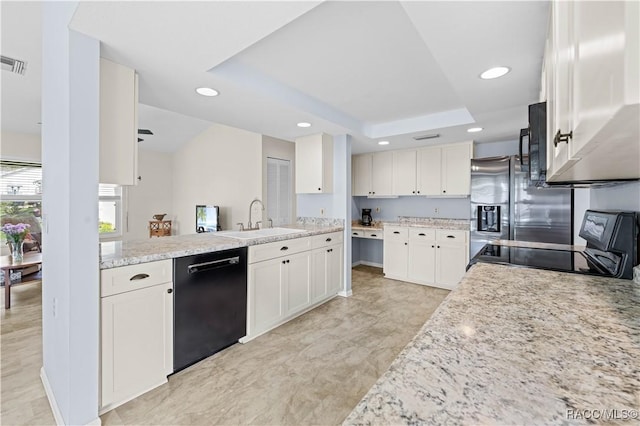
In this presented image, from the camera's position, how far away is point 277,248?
9.24ft

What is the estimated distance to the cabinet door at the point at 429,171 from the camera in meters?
4.38

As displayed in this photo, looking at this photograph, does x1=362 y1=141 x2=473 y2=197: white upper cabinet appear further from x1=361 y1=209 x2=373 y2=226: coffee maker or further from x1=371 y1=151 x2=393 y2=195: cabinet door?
x1=361 y1=209 x2=373 y2=226: coffee maker

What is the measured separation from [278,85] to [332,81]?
480 millimetres

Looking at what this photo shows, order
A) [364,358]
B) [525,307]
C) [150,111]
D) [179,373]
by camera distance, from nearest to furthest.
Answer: [525,307]
[179,373]
[364,358]
[150,111]

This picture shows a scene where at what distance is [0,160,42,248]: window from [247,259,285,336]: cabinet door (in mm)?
4358

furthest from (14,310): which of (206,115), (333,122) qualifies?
(333,122)

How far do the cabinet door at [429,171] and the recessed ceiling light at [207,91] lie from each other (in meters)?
3.32

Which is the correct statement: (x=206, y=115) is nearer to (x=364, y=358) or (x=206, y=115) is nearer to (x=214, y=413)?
(x=214, y=413)

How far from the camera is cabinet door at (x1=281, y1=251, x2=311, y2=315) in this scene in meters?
2.96

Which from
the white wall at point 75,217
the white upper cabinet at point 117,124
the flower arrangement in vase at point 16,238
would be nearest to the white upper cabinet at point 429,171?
the white upper cabinet at point 117,124

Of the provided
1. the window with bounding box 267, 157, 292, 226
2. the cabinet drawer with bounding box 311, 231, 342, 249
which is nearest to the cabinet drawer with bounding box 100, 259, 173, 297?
the cabinet drawer with bounding box 311, 231, 342, 249

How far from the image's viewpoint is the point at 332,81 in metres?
2.52

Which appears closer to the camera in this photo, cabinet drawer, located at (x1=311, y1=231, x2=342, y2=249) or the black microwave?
the black microwave

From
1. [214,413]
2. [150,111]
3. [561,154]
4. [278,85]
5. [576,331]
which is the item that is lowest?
[214,413]
